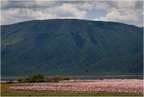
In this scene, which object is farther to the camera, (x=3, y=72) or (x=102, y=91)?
(x=3, y=72)

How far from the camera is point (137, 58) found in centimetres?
18775

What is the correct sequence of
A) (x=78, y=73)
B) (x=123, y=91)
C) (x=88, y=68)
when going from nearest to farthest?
(x=123, y=91), (x=78, y=73), (x=88, y=68)

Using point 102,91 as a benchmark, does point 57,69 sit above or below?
above

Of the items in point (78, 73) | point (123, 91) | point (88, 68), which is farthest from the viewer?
point (88, 68)

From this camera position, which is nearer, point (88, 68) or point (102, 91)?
point (102, 91)

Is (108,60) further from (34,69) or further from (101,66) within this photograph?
(34,69)

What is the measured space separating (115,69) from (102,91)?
460 ft

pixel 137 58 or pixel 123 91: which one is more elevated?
pixel 137 58

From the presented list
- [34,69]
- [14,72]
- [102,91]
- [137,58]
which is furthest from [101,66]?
[102,91]

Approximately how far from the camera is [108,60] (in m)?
198

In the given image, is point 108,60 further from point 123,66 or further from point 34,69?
point 34,69

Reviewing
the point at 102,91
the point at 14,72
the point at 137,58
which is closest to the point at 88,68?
the point at 137,58

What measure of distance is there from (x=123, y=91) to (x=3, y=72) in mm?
154420

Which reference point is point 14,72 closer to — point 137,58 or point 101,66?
point 101,66
